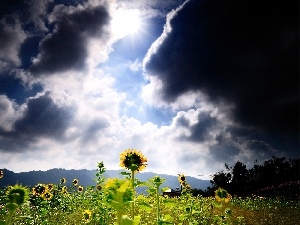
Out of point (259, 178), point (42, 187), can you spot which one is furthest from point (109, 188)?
point (259, 178)

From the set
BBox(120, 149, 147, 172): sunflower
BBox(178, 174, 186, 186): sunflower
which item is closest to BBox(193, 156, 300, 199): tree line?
BBox(178, 174, 186, 186): sunflower

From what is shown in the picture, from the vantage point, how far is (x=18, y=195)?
6.15 feet

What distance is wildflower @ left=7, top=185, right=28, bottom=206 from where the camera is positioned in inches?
73.7

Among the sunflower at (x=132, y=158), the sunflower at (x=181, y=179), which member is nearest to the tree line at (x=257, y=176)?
the sunflower at (x=181, y=179)

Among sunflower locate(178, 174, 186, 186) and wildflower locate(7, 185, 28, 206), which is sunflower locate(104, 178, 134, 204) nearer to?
wildflower locate(7, 185, 28, 206)

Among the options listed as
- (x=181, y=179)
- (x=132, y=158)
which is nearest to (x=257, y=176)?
(x=181, y=179)

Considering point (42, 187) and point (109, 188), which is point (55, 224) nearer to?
point (42, 187)

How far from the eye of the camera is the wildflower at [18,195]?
6.14ft

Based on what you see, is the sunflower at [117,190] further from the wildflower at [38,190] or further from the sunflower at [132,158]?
the wildflower at [38,190]

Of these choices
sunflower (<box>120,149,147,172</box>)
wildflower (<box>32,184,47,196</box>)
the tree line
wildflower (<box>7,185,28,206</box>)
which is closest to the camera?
wildflower (<box>7,185,28,206</box>)

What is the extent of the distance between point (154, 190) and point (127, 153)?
532mm

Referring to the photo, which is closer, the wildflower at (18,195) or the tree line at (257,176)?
the wildflower at (18,195)

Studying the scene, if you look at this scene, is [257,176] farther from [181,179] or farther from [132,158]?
[132,158]

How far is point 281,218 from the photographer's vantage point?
377 inches
